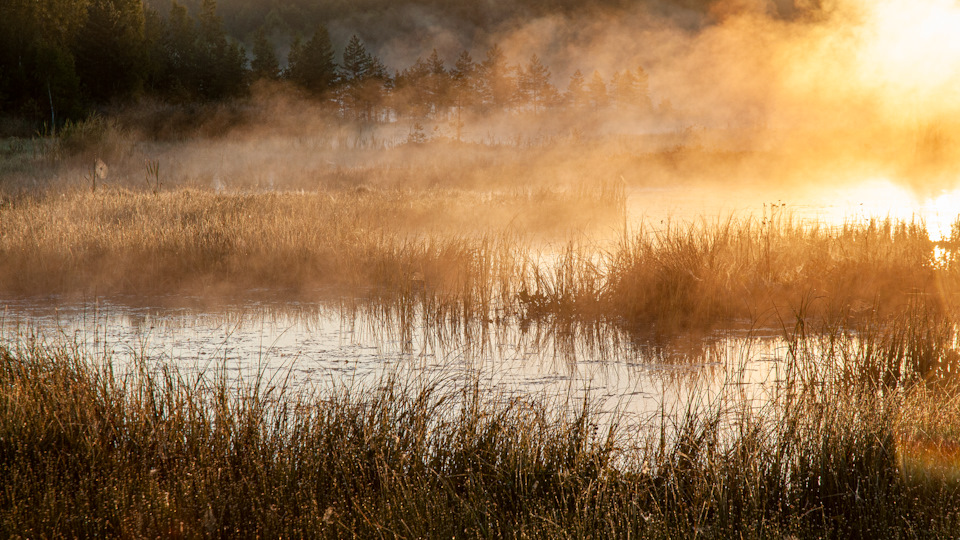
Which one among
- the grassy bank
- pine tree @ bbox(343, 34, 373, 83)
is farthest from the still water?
pine tree @ bbox(343, 34, 373, 83)

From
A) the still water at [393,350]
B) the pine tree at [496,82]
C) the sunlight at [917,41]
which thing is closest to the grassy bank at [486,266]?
the still water at [393,350]

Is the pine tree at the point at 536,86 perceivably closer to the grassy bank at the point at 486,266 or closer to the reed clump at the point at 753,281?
the grassy bank at the point at 486,266

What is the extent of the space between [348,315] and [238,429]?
3.53m

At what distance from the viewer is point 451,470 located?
11.9 ft

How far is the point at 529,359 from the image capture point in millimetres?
5887

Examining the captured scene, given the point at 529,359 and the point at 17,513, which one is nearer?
the point at 17,513

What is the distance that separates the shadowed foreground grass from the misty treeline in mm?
23667

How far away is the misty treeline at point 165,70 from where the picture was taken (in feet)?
97.0

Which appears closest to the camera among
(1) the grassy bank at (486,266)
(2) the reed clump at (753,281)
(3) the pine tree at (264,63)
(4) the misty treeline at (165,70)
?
(2) the reed clump at (753,281)

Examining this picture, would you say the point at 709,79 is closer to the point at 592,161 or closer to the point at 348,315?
the point at 592,161

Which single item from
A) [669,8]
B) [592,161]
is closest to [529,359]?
[592,161]

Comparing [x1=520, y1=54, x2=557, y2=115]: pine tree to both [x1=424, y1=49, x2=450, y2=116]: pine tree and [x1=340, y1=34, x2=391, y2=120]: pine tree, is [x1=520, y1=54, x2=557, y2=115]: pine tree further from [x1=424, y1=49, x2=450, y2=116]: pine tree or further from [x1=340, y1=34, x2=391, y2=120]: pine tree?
[x1=424, y1=49, x2=450, y2=116]: pine tree

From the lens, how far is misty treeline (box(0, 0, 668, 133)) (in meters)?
29.6

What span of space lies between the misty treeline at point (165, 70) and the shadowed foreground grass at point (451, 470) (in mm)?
23667
